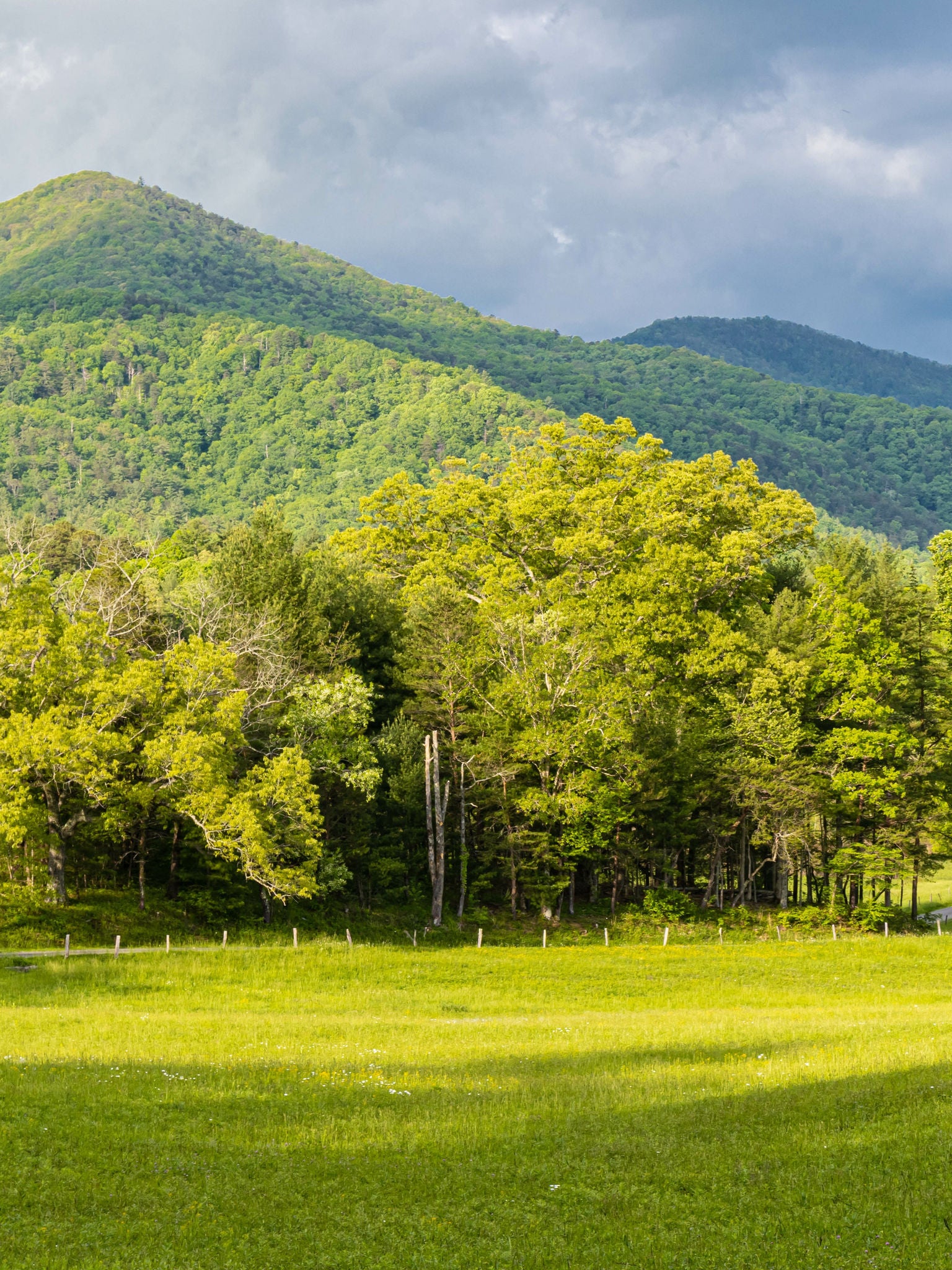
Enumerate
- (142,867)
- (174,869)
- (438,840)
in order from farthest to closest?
1. (438,840)
2. (174,869)
3. (142,867)

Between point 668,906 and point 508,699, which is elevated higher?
point 508,699

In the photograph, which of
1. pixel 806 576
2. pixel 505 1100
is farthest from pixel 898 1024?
pixel 806 576

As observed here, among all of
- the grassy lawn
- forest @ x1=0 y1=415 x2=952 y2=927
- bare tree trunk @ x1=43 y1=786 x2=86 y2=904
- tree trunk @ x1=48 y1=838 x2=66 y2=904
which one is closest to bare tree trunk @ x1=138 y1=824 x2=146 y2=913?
forest @ x1=0 y1=415 x2=952 y2=927

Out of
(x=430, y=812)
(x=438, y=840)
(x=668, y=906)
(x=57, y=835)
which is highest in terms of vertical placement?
(x=430, y=812)

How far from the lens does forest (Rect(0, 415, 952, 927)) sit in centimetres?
4391

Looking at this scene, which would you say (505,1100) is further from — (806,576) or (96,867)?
(806,576)

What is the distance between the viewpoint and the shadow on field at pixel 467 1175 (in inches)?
491

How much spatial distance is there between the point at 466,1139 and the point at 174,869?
33.9 meters

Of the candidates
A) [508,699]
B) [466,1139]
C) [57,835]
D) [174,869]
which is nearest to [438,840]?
[508,699]

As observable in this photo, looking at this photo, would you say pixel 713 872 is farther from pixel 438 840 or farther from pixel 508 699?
pixel 438 840

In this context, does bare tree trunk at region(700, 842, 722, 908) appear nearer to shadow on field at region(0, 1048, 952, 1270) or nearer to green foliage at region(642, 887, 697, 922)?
green foliage at region(642, 887, 697, 922)

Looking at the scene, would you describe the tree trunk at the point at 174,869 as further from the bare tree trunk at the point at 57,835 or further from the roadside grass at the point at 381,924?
the bare tree trunk at the point at 57,835

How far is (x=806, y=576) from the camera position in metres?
81.1

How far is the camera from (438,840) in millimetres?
54750
